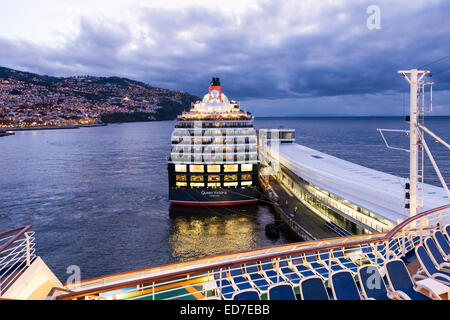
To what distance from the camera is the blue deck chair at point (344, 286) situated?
4.38 metres

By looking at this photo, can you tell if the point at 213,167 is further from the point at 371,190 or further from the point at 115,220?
the point at 371,190

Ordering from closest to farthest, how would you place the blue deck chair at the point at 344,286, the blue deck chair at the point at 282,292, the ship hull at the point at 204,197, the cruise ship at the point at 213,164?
the blue deck chair at the point at 282,292, the blue deck chair at the point at 344,286, the ship hull at the point at 204,197, the cruise ship at the point at 213,164

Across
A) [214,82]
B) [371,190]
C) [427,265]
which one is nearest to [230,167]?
[371,190]

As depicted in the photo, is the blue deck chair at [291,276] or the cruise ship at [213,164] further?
the cruise ship at [213,164]

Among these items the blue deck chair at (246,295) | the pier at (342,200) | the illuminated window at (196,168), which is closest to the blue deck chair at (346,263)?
the blue deck chair at (246,295)

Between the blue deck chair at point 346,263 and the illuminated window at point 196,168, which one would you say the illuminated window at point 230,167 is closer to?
the illuminated window at point 196,168

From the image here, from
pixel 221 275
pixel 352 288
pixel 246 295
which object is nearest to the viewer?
pixel 246 295

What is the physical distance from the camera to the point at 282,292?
4090mm

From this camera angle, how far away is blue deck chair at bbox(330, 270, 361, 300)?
4375 millimetres

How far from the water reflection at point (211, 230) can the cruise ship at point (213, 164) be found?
1210mm

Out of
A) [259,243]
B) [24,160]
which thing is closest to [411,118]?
[259,243]

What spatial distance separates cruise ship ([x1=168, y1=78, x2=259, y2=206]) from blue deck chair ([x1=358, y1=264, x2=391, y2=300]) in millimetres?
27530

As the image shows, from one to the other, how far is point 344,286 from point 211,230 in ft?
73.4

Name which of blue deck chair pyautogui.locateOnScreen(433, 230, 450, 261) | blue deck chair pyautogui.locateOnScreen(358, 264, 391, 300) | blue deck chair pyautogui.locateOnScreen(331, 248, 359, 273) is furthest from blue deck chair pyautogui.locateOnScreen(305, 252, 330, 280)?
blue deck chair pyautogui.locateOnScreen(433, 230, 450, 261)
